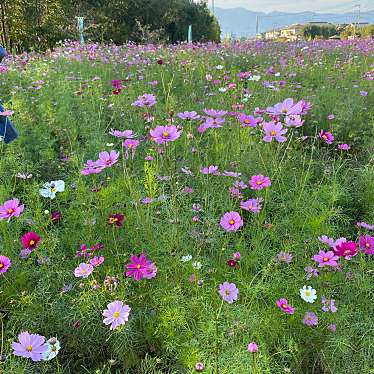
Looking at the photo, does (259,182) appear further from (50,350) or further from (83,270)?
(50,350)

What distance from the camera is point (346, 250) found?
1.40 m

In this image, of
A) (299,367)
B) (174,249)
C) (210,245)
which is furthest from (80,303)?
(299,367)

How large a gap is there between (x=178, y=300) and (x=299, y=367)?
1.64 feet

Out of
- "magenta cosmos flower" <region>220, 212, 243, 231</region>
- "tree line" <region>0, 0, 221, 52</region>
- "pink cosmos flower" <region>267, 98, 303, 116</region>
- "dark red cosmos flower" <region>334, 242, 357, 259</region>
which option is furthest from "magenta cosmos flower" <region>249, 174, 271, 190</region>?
"tree line" <region>0, 0, 221, 52</region>

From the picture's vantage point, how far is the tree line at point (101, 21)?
11.5 m

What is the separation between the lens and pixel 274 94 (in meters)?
3.90

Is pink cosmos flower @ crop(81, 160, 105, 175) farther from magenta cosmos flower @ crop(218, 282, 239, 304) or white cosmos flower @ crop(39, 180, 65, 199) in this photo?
magenta cosmos flower @ crop(218, 282, 239, 304)

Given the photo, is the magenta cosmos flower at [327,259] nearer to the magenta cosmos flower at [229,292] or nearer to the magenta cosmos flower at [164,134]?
the magenta cosmos flower at [229,292]

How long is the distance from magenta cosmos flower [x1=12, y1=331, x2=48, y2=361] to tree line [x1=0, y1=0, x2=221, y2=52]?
19.6 ft

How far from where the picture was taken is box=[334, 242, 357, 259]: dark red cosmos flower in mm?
1391

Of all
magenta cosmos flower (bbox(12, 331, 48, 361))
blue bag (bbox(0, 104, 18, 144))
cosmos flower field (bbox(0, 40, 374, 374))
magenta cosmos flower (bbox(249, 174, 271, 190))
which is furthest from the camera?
blue bag (bbox(0, 104, 18, 144))

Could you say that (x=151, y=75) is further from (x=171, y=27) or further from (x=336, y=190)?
(x=171, y=27)

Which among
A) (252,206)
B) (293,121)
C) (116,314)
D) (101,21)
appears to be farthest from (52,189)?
(101,21)

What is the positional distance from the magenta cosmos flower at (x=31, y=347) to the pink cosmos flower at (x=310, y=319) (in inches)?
34.4
